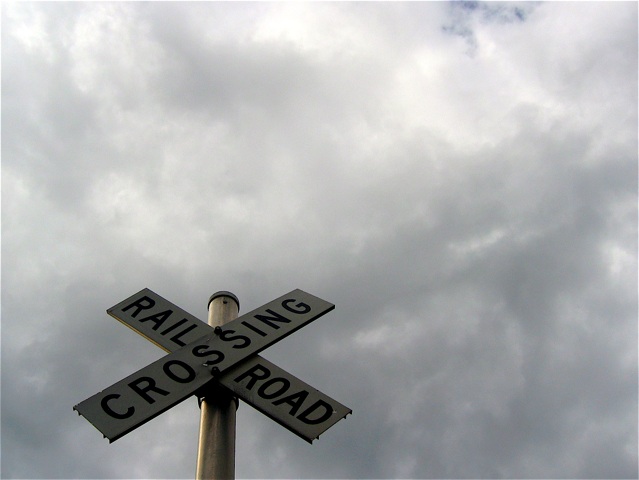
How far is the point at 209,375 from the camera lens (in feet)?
16.4

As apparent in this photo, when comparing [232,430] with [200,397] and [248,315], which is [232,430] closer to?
[200,397]

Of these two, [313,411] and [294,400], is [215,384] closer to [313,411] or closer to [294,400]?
[294,400]

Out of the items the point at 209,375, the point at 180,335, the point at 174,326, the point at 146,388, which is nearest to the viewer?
the point at 146,388

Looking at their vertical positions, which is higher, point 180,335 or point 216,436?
point 180,335

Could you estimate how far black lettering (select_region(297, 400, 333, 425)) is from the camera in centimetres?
487

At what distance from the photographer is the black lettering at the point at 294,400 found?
4.95 m

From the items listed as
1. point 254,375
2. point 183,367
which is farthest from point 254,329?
point 183,367

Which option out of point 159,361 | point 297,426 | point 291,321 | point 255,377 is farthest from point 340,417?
point 159,361

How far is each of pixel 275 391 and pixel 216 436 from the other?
2.07 ft

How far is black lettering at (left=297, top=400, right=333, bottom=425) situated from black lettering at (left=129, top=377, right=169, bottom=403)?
112cm

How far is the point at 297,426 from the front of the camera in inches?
189

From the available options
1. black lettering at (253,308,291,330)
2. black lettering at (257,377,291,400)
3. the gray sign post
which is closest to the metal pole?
the gray sign post

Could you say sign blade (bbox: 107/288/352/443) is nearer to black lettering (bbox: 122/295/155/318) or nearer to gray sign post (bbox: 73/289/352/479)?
gray sign post (bbox: 73/289/352/479)

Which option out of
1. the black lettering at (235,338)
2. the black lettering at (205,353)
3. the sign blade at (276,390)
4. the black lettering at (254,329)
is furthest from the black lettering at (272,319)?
the black lettering at (205,353)
